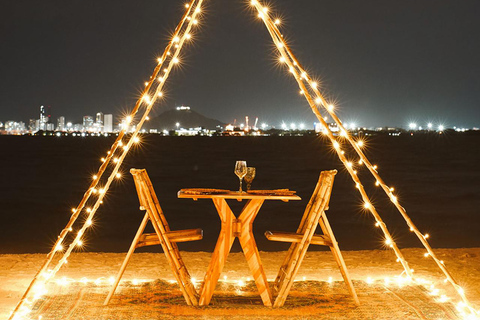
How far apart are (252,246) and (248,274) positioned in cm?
203

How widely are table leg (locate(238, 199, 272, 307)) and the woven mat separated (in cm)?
14

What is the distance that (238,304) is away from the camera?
16.3ft

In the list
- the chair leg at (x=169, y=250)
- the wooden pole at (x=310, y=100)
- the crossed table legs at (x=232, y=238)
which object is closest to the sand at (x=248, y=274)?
the chair leg at (x=169, y=250)

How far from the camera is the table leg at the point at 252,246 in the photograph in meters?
4.83

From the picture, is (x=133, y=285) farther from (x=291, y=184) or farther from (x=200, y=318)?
(x=291, y=184)

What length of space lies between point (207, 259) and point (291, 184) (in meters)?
18.0

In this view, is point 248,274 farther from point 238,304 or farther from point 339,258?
point 339,258

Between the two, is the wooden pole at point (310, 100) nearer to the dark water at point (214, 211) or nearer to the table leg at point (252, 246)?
the table leg at point (252, 246)

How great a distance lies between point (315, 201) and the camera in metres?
4.92

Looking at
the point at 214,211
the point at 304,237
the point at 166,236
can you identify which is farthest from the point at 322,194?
the point at 214,211

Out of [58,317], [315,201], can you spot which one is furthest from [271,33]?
[58,317]

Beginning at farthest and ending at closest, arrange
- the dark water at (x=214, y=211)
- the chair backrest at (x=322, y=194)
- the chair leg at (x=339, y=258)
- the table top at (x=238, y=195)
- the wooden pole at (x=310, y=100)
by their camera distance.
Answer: the dark water at (x=214, y=211), the wooden pole at (x=310, y=100), the chair leg at (x=339, y=258), the chair backrest at (x=322, y=194), the table top at (x=238, y=195)

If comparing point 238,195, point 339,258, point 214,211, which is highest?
point 214,211

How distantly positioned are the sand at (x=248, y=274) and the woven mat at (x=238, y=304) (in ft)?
0.05
